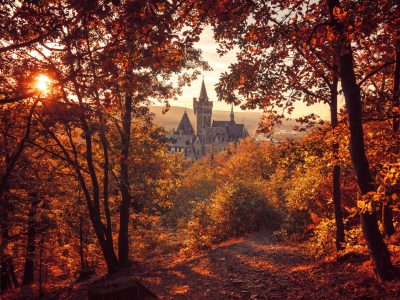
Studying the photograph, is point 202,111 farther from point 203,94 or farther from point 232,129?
point 232,129

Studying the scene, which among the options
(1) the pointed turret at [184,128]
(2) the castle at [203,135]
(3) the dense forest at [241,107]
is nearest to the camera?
(3) the dense forest at [241,107]

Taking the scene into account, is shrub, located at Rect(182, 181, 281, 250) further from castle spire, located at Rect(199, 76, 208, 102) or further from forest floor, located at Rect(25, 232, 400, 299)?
castle spire, located at Rect(199, 76, 208, 102)

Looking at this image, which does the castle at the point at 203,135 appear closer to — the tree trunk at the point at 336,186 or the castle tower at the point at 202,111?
the castle tower at the point at 202,111

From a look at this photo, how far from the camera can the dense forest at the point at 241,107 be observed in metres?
5.19

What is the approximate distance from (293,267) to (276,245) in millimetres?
5080

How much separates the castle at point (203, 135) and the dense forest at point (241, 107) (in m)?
71.5

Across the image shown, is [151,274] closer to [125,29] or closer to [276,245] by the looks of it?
[276,245]

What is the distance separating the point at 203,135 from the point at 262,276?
85.2 metres

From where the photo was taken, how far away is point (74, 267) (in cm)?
1892

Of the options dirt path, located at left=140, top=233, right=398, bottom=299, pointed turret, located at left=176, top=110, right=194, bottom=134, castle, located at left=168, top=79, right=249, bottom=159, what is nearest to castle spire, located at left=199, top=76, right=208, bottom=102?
castle, located at left=168, top=79, right=249, bottom=159

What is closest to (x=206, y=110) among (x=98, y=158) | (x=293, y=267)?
(x=98, y=158)

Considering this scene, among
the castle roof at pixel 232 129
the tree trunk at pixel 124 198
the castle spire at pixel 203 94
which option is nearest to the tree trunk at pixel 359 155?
the tree trunk at pixel 124 198

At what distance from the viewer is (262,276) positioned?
9.89 m

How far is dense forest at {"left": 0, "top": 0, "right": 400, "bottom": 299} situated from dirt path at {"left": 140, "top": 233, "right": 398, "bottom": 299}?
0.07m
